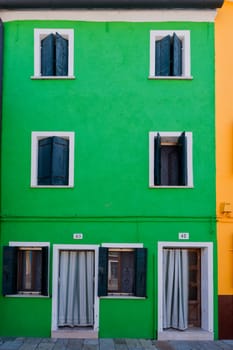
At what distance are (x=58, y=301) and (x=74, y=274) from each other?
79 cm

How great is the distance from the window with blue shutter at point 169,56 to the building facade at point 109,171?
30mm

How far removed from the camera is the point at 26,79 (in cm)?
1198

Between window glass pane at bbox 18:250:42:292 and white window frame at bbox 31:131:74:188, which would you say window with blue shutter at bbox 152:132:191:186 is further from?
window glass pane at bbox 18:250:42:292

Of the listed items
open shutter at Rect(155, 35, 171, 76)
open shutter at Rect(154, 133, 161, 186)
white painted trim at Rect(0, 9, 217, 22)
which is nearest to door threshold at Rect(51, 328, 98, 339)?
open shutter at Rect(154, 133, 161, 186)

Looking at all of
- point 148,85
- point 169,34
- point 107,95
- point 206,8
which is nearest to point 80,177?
point 107,95

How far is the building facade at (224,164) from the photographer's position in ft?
37.3

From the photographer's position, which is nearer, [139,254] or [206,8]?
[139,254]

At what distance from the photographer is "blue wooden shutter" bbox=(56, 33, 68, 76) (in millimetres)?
11980

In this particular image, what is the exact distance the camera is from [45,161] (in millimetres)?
11781

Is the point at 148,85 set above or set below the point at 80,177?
above

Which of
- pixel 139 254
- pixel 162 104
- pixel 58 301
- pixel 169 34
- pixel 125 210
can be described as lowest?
pixel 58 301

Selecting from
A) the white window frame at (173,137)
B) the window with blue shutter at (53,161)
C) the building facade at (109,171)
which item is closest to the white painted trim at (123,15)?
the building facade at (109,171)

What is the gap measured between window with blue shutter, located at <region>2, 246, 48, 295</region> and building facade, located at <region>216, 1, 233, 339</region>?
179 inches

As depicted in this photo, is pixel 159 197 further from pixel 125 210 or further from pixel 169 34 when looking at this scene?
pixel 169 34
